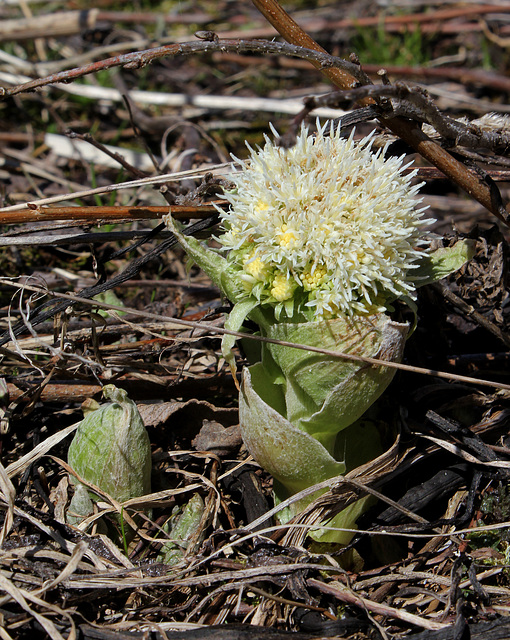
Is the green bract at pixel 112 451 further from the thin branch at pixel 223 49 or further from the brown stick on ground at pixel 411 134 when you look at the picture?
the brown stick on ground at pixel 411 134

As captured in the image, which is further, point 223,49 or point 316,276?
point 223,49

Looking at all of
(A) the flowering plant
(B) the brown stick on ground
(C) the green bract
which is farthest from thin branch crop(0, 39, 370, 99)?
(C) the green bract

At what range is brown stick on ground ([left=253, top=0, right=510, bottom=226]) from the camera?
1878 millimetres

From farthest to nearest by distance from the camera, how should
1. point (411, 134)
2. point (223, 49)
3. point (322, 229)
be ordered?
point (411, 134) → point (223, 49) → point (322, 229)

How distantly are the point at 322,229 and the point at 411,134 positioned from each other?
2.07 feet

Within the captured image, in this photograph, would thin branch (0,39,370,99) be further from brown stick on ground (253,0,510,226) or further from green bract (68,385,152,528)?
green bract (68,385,152,528)

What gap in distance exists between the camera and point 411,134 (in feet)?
6.15

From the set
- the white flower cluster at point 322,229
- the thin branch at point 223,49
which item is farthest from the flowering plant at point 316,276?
the thin branch at point 223,49

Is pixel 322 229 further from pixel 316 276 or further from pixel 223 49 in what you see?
pixel 223 49

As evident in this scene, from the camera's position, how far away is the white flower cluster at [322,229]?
1483mm

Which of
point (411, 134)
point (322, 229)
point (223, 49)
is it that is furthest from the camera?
point (411, 134)

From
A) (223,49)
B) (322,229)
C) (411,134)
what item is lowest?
(322,229)

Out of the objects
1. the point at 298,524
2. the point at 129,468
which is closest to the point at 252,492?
the point at 298,524

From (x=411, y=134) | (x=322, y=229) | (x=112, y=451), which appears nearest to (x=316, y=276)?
(x=322, y=229)
